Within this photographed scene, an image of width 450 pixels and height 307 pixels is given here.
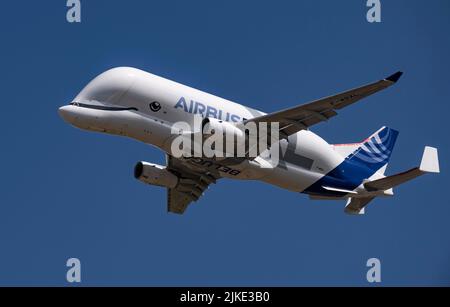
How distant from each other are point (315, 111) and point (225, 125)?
15.6 feet

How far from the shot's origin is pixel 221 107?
5072 cm

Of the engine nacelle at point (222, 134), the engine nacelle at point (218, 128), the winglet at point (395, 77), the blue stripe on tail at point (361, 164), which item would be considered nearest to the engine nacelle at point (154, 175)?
the engine nacelle at point (222, 134)

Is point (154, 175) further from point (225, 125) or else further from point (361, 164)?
point (361, 164)

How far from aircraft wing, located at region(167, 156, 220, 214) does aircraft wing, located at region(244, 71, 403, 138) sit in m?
7.32

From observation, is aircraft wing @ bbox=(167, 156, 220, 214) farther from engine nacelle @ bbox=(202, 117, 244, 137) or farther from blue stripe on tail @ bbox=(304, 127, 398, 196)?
blue stripe on tail @ bbox=(304, 127, 398, 196)

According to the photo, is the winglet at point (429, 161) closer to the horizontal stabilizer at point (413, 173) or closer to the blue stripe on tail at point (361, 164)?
the horizontal stabilizer at point (413, 173)

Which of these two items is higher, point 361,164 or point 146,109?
point 146,109

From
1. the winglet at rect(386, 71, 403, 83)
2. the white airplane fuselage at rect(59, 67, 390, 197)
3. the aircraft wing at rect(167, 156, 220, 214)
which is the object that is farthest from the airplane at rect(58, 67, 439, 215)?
the winglet at rect(386, 71, 403, 83)

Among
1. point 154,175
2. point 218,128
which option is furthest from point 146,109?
point 154,175

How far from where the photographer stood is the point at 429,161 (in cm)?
5097

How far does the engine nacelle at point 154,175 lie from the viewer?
55.2 meters

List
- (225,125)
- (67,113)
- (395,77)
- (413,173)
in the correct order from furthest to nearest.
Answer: (413,173) < (67,113) < (225,125) < (395,77)

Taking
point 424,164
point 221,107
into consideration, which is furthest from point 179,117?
point 424,164

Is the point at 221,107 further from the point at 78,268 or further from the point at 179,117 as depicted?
the point at 78,268
